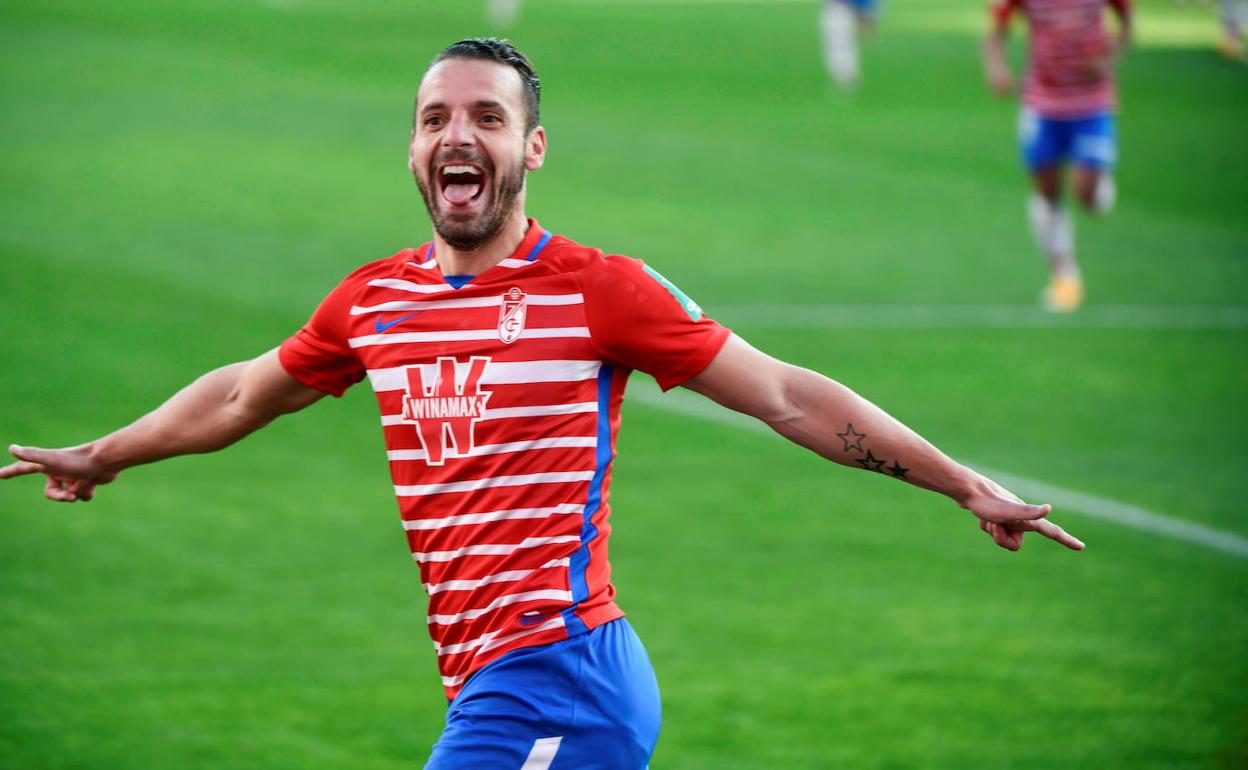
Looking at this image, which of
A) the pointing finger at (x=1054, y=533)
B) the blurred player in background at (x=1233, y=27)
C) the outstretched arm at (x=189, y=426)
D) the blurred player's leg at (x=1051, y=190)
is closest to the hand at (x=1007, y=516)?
the pointing finger at (x=1054, y=533)

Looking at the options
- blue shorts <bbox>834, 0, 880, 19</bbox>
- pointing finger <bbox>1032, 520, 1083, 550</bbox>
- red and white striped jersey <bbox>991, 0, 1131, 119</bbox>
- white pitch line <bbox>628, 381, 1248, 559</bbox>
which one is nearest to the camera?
pointing finger <bbox>1032, 520, 1083, 550</bbox>

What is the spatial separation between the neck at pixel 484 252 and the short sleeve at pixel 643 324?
245 millimetres

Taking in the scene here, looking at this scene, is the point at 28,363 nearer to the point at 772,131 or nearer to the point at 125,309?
the point at 125,309

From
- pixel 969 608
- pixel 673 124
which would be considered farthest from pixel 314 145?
pixel 969 608

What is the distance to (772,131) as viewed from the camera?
86.4 feet

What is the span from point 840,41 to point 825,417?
25712 mm

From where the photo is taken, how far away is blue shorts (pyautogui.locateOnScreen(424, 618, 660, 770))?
466cm

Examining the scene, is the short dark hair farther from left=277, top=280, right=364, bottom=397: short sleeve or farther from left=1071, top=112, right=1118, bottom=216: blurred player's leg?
left=1071, top=112, right=1118, bottom=216: blurred player's leg

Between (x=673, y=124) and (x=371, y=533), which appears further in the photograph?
(x=673, y=124)

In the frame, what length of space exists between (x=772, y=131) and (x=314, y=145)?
6474mm

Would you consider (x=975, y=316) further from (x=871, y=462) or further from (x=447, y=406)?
(x=447, y=406)

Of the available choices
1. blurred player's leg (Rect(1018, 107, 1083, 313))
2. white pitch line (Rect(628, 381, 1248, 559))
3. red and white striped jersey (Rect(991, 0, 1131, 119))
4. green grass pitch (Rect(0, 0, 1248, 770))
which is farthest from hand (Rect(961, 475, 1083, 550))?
red and white striped jersey (Rect(991, 0, 1131, 119))

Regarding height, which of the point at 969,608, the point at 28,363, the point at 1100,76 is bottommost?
the point at 969,608

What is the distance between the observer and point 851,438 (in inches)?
190
